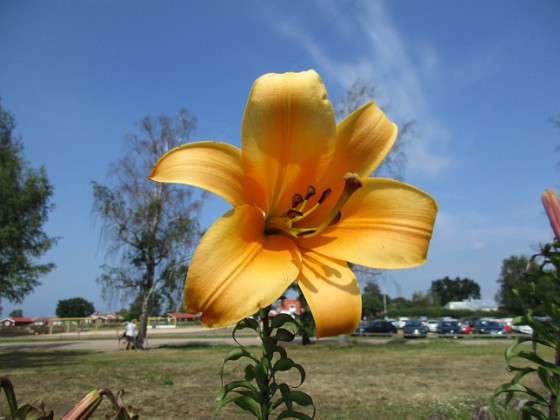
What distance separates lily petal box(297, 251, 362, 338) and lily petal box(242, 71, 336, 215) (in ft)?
0.66

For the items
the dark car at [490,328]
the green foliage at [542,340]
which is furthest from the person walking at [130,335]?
the dark car at [490,328]

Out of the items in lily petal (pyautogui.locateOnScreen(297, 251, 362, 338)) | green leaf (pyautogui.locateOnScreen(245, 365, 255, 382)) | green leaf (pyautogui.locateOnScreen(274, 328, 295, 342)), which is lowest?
green leaf (pyautogui.locateOnScreen(245, 365, 255, 382))

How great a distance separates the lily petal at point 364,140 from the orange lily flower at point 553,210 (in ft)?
2.46

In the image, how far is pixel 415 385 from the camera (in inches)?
242

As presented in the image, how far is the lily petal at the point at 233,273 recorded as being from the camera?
60 cm

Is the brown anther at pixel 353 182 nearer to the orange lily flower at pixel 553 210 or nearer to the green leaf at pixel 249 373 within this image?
the green leaf at pixel 249 373

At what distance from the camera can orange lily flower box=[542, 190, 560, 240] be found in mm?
1284

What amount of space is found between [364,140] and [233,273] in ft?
1.32

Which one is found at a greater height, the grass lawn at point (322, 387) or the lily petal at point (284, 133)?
the lily petal at point (284, 133)

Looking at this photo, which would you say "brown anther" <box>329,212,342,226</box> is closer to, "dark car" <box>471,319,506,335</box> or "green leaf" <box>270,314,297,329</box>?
"green leaf" <box>270,314,297,329</box>

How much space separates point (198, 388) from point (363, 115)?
18.8ft

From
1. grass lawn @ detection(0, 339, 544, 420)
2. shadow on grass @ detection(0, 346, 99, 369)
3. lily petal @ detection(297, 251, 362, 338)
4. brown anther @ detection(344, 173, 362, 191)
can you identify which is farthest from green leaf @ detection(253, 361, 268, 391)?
shadow on grass @ detection(0, 346, 99, 369)

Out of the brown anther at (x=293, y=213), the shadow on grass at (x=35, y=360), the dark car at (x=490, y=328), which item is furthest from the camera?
the dark car at (x=490, y=328)

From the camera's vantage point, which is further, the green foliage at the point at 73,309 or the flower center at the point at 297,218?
the green foliage at the point at 73,309
